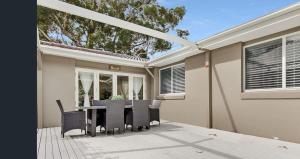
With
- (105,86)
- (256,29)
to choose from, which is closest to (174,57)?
(105,86)

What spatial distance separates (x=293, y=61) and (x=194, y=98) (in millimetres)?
3814

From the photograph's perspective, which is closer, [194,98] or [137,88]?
[194,98]

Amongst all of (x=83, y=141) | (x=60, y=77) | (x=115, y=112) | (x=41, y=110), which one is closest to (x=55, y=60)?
(x=60, y=77)

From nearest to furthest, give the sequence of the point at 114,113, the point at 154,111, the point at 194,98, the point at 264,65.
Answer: the point at 264,65, the point at 114,113, the point at 154,111, the point at 194,98

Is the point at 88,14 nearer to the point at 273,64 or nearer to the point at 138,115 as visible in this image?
the point at 138,115

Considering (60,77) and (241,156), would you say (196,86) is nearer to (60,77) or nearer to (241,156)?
(241,156)

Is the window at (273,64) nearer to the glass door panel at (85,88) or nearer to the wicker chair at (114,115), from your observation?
the wicker chair at (114,115)

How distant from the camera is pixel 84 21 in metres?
16.9

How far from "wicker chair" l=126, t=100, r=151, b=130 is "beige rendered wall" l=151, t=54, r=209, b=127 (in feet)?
6.90

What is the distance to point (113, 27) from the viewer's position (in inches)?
662

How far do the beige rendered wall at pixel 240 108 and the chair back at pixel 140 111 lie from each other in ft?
7.49

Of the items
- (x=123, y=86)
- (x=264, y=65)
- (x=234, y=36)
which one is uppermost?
(x=234, y=36)

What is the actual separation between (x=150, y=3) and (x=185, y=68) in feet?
33.6
